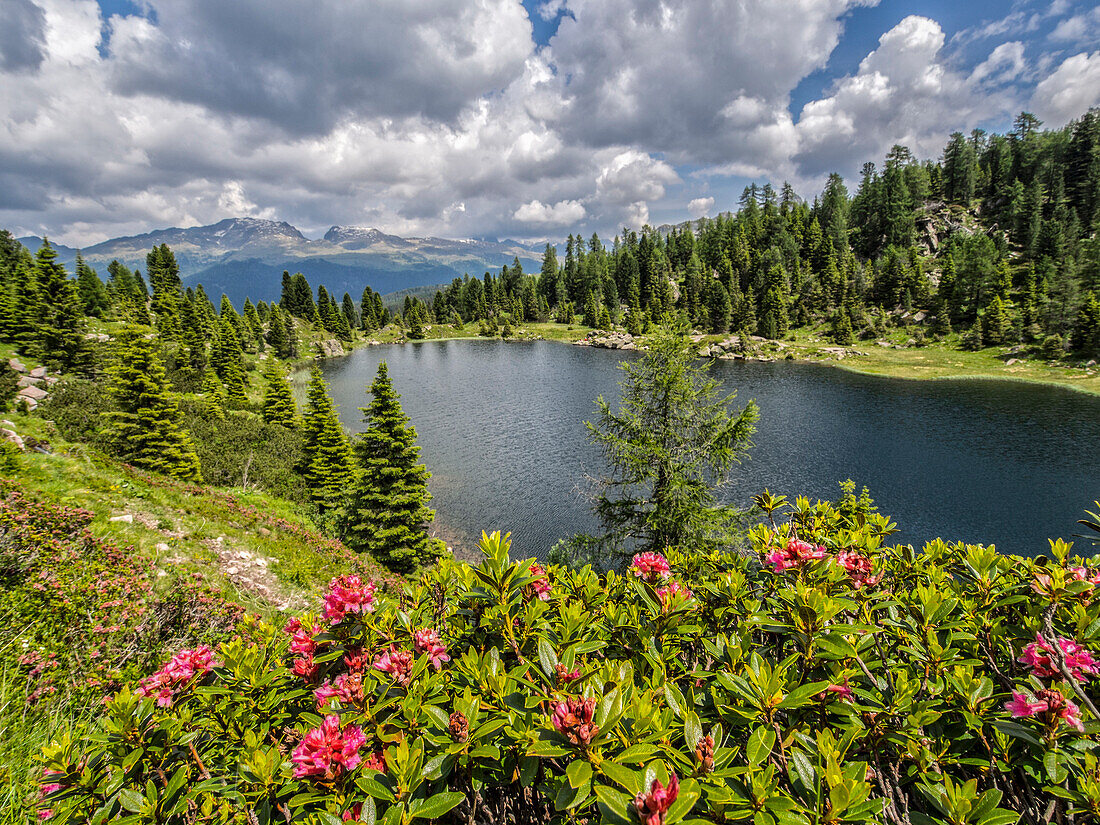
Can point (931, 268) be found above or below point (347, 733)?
above

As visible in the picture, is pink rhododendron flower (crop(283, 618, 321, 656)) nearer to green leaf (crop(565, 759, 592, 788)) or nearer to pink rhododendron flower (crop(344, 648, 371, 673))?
pink rhododendron flower (crop(344, 648, 371, 673))

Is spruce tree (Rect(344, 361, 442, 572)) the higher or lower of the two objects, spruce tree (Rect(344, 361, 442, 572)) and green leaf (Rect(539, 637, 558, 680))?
the lower

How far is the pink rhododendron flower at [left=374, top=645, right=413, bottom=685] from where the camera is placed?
90.8 inches

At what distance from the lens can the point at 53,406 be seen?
2170 cm

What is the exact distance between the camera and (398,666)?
2.34 m

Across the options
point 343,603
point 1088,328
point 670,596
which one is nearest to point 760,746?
point 670,596

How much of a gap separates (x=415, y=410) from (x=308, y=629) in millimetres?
44903

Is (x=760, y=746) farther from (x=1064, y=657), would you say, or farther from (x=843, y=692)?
(x=1064, y=657)

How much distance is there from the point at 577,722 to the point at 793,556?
1.94 m

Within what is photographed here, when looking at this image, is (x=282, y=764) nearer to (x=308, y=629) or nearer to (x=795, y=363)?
(x=308, y=629)

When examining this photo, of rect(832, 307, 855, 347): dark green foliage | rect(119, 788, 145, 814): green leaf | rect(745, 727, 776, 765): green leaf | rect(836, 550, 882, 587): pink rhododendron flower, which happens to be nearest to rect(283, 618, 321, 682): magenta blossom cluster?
rect(119, 788, 145, 814): green leaf

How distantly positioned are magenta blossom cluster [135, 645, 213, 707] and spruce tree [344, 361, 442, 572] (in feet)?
46.6

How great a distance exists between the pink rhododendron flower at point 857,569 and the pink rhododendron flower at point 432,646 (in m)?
2.61

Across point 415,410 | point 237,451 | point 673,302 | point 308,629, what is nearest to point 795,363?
point 673,302
